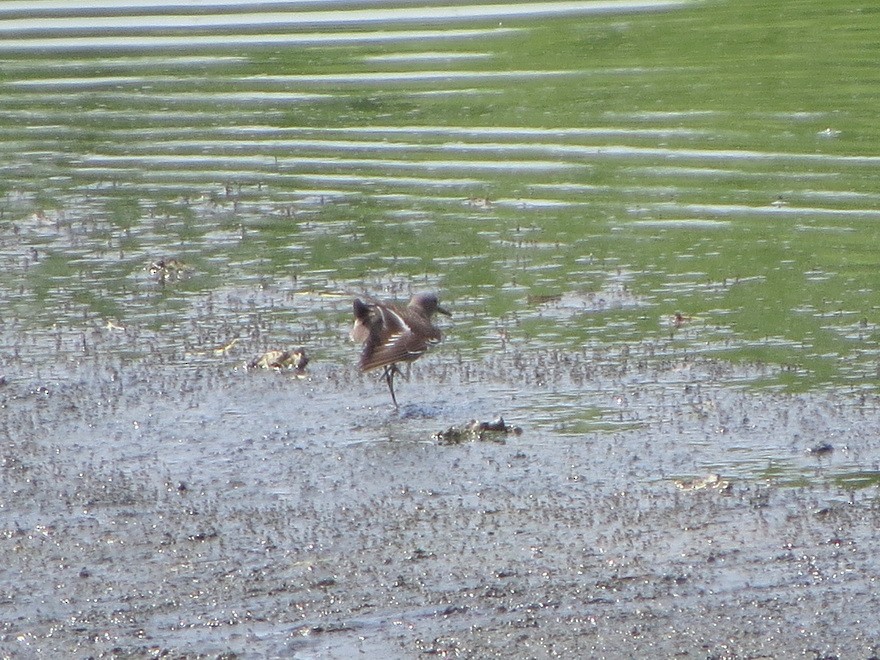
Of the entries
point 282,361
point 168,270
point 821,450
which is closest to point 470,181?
point 168,270

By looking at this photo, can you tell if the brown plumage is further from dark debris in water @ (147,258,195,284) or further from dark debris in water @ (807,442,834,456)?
dark debris in water @ (147,258,195,284)

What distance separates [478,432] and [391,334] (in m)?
0.87

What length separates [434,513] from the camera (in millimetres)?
6820

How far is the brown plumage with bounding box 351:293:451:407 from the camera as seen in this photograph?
8.38 meters

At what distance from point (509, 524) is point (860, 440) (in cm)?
Answer: 181

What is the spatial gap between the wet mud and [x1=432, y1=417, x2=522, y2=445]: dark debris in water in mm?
47

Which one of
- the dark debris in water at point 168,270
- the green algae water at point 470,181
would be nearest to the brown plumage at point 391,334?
the green algae water at point 470,181

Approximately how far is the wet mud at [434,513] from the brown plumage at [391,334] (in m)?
0.22

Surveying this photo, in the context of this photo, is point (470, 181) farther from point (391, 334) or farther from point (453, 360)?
point (391, 334)

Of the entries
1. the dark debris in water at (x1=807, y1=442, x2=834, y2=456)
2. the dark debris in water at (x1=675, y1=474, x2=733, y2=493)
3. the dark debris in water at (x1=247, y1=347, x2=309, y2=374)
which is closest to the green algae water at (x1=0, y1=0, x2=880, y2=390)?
the dark debris in water at (x1=247, y1=347, x2=309, y2=374)

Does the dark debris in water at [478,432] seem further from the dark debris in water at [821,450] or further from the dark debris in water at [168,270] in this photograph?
the dark debris in water at [168,270]

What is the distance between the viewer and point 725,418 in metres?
7.84

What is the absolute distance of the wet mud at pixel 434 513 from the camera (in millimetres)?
5637

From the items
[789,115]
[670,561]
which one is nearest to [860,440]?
[670,561]
